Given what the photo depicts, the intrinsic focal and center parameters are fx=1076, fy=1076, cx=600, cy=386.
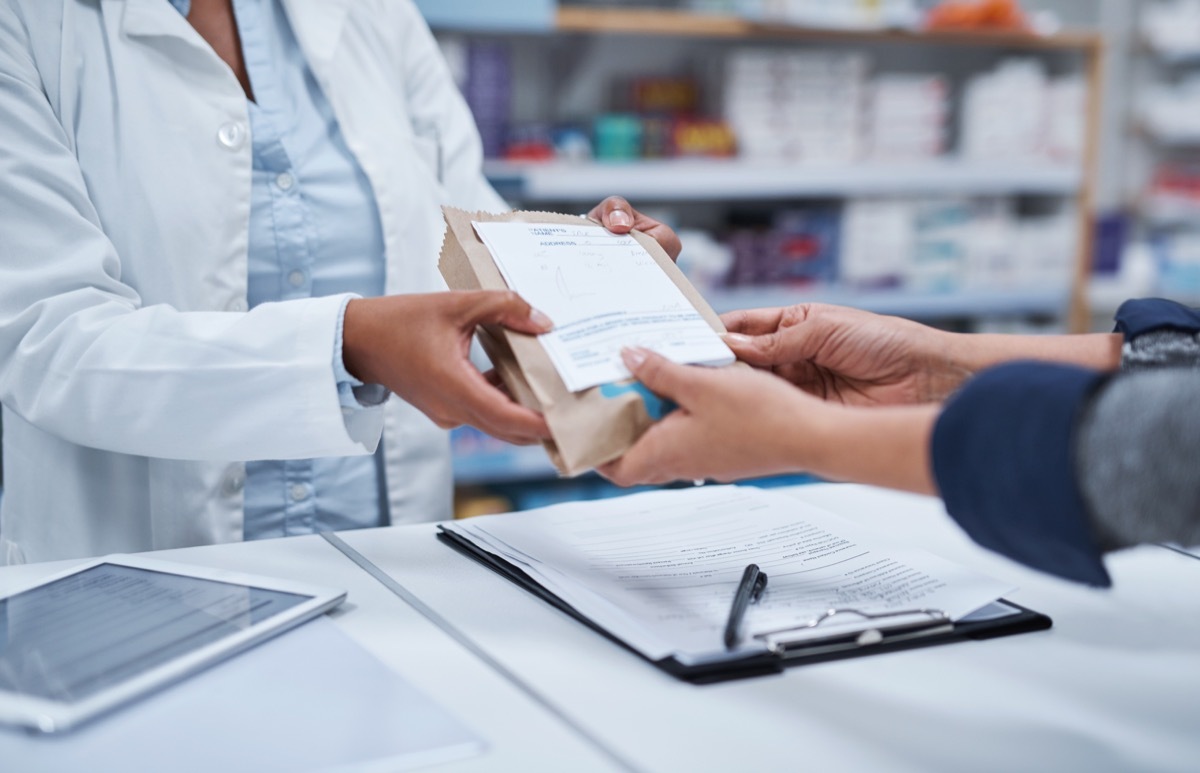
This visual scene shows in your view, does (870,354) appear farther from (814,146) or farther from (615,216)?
(814,146)

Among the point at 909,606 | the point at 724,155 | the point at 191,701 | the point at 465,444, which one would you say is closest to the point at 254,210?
the point at 191,701

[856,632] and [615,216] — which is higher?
[615,216]

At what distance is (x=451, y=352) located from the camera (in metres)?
0.97

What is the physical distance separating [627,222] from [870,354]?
0.32 metres

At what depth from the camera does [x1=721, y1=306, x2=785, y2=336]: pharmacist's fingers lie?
51.6 inches

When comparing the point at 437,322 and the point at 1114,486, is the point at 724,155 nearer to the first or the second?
the point at 437,322

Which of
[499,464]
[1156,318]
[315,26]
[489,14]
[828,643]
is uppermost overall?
[489,14]

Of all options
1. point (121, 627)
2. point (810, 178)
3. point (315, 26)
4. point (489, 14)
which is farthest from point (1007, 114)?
point (121, 627)

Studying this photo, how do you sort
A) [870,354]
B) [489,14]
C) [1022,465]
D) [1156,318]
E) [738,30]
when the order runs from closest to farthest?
[1022,465], [1156,318], [870,354], [489,14], [738,30]

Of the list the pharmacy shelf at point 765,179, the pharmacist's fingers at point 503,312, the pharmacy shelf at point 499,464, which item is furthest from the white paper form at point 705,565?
the pharmacy shelf at point 765,179

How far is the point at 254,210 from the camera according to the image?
4.35 feet

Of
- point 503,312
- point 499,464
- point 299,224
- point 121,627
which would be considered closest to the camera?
point 121,627

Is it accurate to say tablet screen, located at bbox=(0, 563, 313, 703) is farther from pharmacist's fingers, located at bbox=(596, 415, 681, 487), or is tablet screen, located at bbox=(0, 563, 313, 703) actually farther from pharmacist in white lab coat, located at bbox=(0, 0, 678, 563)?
pharmacist's fingers, located at bbox=(596, 415, 681, 487)

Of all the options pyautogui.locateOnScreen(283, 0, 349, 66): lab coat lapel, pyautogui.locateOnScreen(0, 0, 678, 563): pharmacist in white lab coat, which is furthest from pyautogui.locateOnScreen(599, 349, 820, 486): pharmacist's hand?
pyautogui.locateOnScreen(283, 0, 349, 66): lab coat lapel
